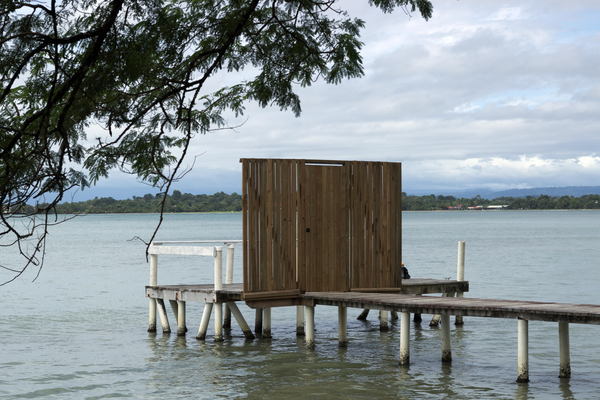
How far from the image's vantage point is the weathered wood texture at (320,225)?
1519 centimetres

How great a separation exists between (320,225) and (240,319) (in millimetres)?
2804

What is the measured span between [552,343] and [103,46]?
12.5 metres

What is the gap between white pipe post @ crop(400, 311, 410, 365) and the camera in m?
14.1

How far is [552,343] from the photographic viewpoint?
17594mm

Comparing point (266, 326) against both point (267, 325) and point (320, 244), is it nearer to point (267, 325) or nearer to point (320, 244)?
point (267, 325)

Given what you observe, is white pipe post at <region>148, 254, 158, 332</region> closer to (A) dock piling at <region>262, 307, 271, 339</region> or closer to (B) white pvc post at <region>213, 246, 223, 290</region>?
(B) white pvc post at <region>213, 246, 223, 290</region>

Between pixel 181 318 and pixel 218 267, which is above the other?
pixel 218 267

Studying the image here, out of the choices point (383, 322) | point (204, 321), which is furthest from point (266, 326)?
point (383, 322)

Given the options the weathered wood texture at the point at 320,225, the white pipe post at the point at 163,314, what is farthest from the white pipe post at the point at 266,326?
the weathered wood texture at the point at 320,225

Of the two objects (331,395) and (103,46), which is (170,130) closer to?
(103,46)

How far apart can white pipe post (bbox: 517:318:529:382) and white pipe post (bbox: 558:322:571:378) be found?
53cm

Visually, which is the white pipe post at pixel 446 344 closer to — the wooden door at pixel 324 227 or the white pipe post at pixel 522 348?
the white pipe post at pixel 522 348

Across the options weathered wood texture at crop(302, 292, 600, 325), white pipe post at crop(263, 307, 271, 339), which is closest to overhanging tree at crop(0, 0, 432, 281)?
weathered wood texture at crop(302, 292, 600, 325)

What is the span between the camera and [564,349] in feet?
43.2
